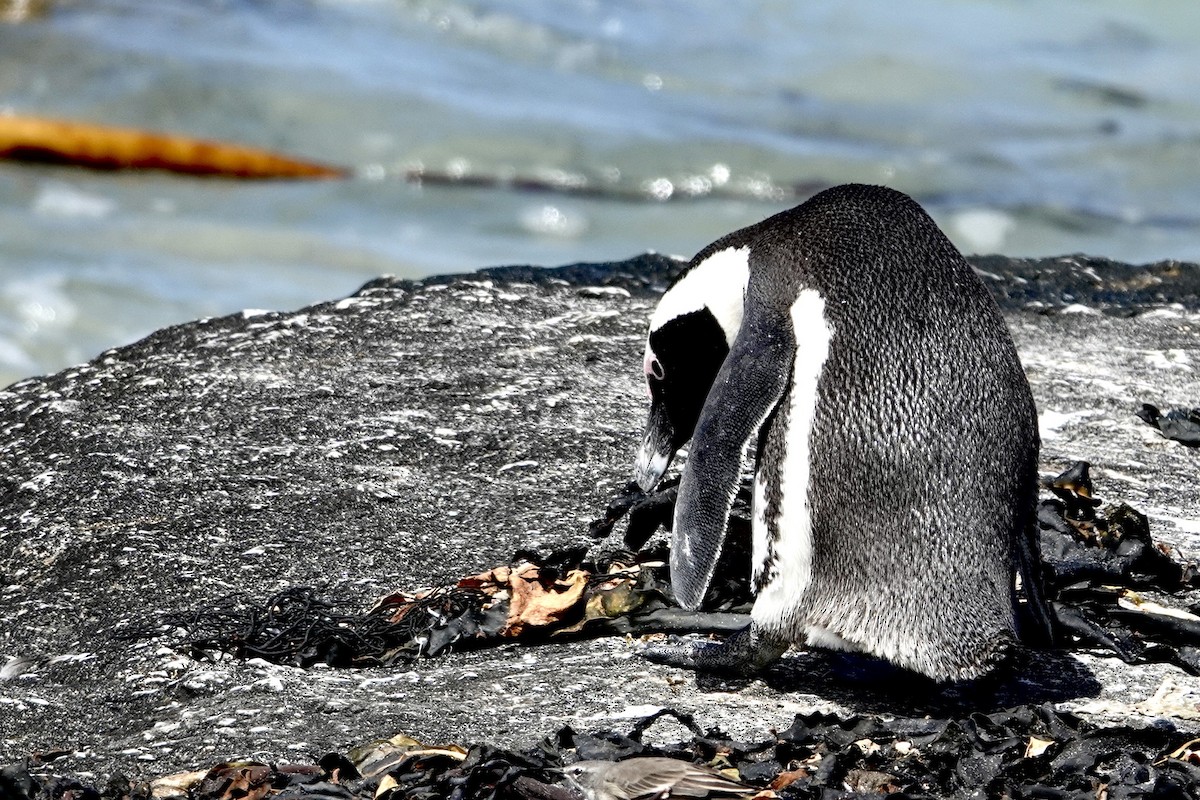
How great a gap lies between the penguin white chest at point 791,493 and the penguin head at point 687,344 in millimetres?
298

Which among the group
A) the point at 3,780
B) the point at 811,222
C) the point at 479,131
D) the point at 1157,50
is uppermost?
the point at 1157,50

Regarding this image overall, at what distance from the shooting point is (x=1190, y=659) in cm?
311

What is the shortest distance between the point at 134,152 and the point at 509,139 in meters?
2.64

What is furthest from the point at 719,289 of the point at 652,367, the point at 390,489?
the point at 390,489

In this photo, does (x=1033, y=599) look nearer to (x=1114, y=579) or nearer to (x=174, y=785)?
(x=1114, y=579)

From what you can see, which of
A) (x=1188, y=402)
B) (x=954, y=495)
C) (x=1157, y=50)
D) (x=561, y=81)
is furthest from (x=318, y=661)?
(x=1157, y=50)

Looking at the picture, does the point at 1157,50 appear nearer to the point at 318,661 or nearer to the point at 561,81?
the point at 561,81

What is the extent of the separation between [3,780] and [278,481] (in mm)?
1541

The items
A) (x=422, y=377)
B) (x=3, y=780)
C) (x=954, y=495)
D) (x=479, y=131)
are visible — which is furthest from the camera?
(x=479, y=131)

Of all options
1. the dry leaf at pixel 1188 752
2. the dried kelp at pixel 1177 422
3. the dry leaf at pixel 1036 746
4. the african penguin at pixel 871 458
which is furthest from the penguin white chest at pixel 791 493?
the dried kelp at pixel 1177 422

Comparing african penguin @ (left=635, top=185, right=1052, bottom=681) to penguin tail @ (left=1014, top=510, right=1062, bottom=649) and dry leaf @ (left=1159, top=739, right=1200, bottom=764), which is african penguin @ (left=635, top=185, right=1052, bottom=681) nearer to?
penguin tail @ (left=1014, top=510, right=1062, bottom=649)

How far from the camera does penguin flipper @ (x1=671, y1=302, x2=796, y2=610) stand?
317cm

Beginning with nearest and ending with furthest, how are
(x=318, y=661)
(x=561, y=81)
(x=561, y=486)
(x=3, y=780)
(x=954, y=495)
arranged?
(x=3, y=780)
(x=954, y=495)
(x=318, y=661)
(x=561, y=486)
(x=561, y=81)

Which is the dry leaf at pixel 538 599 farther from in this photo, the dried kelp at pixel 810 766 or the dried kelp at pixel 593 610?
the dried kelp at pixel 810 766
